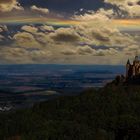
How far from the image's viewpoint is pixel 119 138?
106 meters

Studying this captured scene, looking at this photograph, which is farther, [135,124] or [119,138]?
[135,124]

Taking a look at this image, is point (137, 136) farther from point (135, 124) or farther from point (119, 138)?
point (135, 124)

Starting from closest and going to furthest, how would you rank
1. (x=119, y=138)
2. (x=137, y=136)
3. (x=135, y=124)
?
(x=119, y=138), (x=137, y=136), (x=135, y=124)

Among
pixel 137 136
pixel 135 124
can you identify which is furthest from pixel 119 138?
pixel 135 124

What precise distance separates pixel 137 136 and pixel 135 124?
91.2ft

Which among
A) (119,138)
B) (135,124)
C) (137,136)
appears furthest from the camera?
(135,124)

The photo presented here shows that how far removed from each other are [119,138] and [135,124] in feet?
122

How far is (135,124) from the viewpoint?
467 feet

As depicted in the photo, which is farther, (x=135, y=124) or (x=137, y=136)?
(x=135, y=124)

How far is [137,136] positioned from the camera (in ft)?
376
